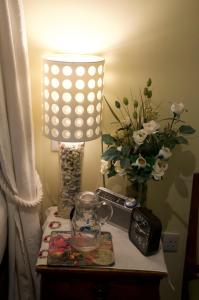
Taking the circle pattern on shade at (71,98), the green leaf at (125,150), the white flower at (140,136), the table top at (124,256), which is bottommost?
the table top at (124,256)

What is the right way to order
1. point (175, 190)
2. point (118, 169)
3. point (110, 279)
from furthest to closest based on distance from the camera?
point (175, 190), point (118, 169), point (110, 279)

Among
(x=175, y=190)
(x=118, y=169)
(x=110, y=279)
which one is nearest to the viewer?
(x=110, y=279)

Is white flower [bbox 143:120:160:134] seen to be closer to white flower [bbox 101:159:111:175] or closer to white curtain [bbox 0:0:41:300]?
white flower [bbox 101:159:111:175]

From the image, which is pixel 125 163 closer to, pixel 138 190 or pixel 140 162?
pixel 140 162

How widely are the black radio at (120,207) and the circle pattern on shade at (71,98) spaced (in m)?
0.26

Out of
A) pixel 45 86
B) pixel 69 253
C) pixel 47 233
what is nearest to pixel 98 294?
pixel 69 253

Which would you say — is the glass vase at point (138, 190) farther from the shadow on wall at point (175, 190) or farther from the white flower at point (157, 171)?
the shadow on wall at point (175, 190)

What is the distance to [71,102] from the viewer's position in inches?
47.5

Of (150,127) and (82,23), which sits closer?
(150,127)

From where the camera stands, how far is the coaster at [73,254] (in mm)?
1179

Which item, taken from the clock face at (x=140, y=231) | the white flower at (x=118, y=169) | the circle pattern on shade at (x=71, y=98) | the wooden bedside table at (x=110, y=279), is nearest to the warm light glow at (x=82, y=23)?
the circle pattern on shade at (x=71, y=98)

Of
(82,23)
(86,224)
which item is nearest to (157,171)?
(86,224)

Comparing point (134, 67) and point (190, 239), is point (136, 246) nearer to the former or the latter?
point (190, 239)

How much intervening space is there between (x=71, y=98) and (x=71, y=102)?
0.01 metres
